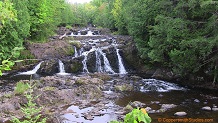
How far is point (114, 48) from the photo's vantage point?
28172mm

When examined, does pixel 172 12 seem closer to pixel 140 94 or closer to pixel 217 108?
pixel 140 94

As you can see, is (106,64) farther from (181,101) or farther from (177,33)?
(181,101)

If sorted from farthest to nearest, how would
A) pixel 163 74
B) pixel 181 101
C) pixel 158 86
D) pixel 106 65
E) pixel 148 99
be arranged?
pixel 106 65 → pixel 163 74 → pixel 158 86 → pixel 148 99 → pixel 181 101

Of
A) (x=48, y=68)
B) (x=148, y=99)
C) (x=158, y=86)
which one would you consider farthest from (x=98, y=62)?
(x=148, y=99)

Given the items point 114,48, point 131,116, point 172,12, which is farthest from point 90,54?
point 131,116

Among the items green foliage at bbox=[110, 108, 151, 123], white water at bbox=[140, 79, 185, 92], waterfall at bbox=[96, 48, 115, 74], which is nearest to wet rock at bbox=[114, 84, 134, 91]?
white water at bbox=[140, 79, 185, 92]

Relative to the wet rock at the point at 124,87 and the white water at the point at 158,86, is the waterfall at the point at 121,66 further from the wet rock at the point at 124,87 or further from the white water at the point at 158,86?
the wet rock at the point at 124,87

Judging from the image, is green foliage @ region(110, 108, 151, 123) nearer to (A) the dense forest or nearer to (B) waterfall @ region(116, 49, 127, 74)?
(A) the dense forest

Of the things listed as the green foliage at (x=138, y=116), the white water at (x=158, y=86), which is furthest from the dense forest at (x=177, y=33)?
the green foliage at (x=138, y=116)

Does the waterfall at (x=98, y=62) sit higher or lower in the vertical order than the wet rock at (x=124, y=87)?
higher

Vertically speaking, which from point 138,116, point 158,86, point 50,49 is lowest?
point 158,86

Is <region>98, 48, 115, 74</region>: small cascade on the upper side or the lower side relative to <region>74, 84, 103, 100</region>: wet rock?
upper

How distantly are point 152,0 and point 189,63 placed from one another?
7441mm

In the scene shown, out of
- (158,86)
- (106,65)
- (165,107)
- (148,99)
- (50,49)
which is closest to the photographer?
(165,107)
